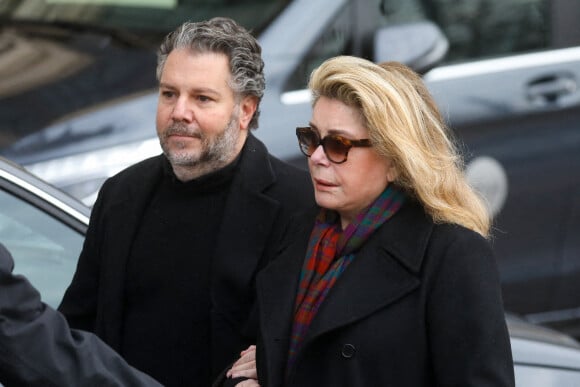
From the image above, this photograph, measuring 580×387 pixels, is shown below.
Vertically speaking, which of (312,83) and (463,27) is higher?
(463,27)

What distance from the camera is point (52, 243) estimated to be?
3.61 meters

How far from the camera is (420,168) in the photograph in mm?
2924

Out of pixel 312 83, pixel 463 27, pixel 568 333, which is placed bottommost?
pixel 568 333

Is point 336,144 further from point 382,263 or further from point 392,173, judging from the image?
point 382,263

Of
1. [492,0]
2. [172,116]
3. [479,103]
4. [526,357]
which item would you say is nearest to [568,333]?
[479,103]

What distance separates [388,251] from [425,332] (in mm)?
189

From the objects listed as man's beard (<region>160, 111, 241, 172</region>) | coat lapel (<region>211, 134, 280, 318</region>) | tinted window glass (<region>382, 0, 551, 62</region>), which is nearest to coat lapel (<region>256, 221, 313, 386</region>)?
coat lapel (<region>211, 134, 280, 318</region>)

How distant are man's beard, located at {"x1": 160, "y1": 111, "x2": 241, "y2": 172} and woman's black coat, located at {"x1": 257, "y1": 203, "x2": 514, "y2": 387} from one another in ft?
1.71

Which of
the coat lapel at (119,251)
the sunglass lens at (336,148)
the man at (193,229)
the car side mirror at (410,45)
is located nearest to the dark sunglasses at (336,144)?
the sunglass lens at (336,148)

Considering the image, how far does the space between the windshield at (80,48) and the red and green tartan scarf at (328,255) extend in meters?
2.01

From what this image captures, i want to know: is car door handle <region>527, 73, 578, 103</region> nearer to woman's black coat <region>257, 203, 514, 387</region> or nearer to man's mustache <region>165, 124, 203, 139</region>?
man's mustache <region>165, 124, 203, 139</region>

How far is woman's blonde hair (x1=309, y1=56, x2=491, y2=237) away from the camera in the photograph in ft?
9.58

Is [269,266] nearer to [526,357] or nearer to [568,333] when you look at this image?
[526,357]

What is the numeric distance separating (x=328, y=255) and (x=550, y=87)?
299 cm
